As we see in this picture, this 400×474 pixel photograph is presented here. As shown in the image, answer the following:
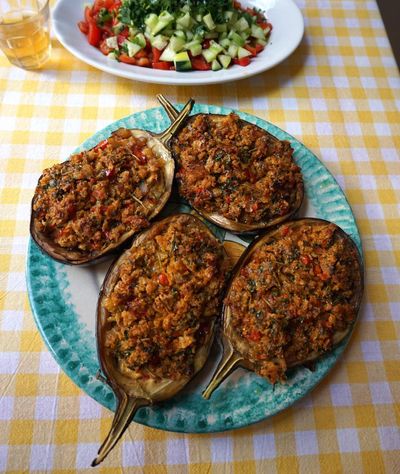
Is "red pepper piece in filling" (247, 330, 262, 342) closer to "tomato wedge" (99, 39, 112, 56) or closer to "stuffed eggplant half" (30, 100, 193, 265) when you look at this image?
"stuffed eggplant half" (30, 100, 193, 265)

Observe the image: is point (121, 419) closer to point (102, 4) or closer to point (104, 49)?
point (104, 49)

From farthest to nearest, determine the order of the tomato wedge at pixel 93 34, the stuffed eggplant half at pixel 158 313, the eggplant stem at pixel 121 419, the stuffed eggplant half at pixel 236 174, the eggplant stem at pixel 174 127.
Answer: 1. the tomato wedge at pixel 93 34
2. the eggplant stem at pixel 174 127
3. the stuffed eggplant half at pixel 236 174
4. the stuffed eggplant half at pixel 158 313
5. the eggplant stem at pixel 121 419

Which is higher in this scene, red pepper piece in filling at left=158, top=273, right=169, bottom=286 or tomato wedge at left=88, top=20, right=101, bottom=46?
tomato wedge at left=88, top=20, right=101, bottom=46

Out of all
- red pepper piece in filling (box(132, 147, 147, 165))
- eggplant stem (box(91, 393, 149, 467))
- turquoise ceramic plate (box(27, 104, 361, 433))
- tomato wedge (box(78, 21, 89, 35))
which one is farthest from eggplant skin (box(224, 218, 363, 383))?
tomato wedge (box(78, 21, 89, 35))

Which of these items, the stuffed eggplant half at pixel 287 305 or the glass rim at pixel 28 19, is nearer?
the stuffed eggplant half at pixel 287 305

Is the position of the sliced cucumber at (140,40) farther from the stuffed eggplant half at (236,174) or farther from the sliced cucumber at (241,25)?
the stuffed eggplant half at (236,174)

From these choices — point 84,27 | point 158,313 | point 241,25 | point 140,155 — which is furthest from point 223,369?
point 84,27

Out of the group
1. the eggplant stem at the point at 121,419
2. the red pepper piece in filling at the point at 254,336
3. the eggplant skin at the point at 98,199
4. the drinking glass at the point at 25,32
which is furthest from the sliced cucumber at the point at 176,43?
the eggplant stem at the point at 121,419
